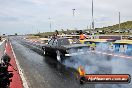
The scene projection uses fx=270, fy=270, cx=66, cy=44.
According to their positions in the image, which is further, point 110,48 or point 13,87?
point 110,48

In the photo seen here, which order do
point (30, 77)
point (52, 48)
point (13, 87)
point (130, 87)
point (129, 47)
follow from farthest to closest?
1. point (129, 47)
2. point (52, 48)
3. point (30, 77)
4. point (13, 87)
5. point (130, 87)

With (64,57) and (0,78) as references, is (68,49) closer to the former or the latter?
(64,57)

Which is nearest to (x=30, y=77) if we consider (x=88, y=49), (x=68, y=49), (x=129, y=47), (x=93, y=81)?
(x=68, y=49)

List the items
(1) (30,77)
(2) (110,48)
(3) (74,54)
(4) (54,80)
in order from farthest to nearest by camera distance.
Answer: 1. (2) (110,48)
2. (3) (74,54)
3. (1) (30,77)
4. (4) (54,80)

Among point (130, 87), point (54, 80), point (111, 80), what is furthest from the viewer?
point (54, 80)

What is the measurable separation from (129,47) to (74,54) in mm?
7394

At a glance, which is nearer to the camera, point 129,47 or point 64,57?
point 64,57

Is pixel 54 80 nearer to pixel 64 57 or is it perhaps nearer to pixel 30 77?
pixel 30 77

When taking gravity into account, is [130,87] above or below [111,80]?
below

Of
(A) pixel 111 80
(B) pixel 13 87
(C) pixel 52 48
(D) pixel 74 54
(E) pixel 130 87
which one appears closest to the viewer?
(A) pixel 111 80

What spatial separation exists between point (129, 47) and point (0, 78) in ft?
52.0

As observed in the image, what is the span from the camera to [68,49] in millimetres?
15695

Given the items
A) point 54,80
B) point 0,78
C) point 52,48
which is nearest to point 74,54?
point 52,48

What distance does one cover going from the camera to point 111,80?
18.4ft
